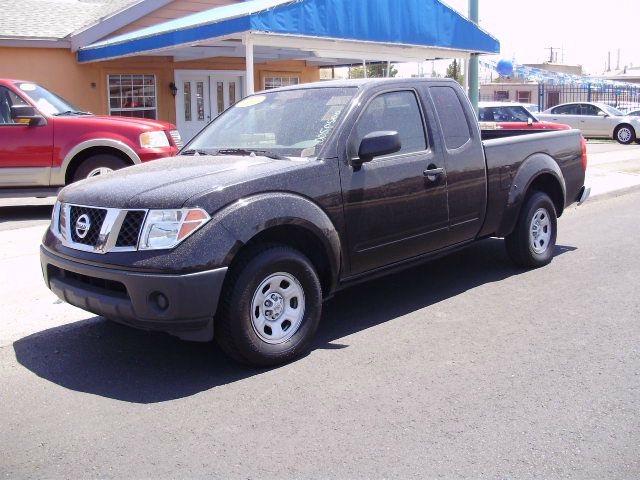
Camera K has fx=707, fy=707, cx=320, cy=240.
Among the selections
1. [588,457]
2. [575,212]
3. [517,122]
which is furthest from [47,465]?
[517,122]

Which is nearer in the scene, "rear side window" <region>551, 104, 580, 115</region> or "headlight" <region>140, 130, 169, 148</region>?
"headlight" <region>140, 130, 169, 148</region>

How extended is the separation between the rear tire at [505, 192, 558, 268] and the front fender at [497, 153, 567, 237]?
12cm

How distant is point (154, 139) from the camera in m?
10.4

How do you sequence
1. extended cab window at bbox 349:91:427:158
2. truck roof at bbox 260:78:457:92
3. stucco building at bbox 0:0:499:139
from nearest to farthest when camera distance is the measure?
extended cab window at bbox 349:91:427:158 < truck roof at bbox 260:78:457:92 < stucco building at bbox 0:0:499:139

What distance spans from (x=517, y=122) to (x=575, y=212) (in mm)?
9646

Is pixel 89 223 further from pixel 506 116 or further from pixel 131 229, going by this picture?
pixel 506 116

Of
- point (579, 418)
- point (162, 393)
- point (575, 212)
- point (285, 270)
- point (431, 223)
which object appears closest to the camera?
point (579, 418)

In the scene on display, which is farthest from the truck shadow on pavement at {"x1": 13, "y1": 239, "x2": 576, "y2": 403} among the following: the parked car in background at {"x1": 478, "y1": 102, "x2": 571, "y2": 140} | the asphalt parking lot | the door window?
the door window

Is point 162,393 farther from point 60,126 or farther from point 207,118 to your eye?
point 207,118

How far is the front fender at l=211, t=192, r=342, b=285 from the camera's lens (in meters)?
4.45

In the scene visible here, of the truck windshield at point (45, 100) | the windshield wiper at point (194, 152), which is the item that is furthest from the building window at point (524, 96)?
the windshield wiper at point (194, 152)

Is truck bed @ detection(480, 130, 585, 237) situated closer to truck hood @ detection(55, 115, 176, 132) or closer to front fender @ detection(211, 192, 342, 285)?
front fender @ detection(211, 192, 342, 285)

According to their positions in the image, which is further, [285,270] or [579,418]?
[285,270]

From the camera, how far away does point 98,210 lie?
462 cm
